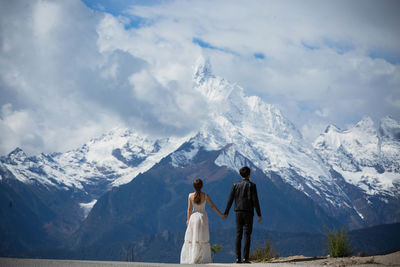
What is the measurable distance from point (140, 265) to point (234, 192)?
16.9ft

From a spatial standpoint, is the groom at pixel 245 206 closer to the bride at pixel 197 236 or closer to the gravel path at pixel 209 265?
the bride at pixel 197 236

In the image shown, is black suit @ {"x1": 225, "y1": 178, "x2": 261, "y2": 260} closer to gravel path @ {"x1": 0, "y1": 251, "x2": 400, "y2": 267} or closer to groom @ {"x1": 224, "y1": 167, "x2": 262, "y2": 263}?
groom @ {"x1": 224, "y1": 167, "x2": 262, "y2": 263}

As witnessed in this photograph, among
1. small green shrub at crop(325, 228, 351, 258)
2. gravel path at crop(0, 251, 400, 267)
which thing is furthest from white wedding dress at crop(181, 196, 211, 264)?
small green shrub at crop(325, 228, 351, 258)

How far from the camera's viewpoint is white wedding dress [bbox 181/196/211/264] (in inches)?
930

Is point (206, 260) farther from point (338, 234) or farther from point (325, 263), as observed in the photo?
point (338, 234)

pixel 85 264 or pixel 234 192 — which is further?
pixel 234 192

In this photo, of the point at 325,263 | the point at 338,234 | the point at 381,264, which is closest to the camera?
the point at 381,264

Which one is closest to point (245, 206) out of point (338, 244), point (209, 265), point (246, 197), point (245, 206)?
point (245, 206)

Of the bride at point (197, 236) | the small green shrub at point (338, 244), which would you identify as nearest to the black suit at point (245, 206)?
the bride at point (197, 236)

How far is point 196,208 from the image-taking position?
2405 cm

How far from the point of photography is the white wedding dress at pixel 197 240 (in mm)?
23625

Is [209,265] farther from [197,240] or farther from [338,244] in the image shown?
[338,244]

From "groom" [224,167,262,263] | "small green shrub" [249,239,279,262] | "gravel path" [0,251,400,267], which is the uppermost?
"groom" [224,167,262,263]

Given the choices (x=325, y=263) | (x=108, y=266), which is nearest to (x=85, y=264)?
(x=108, y=266)
